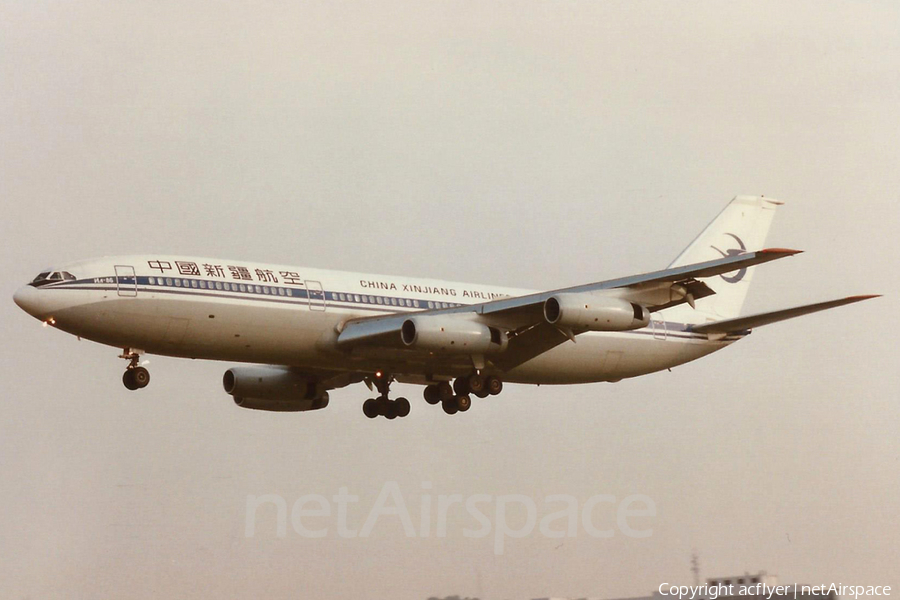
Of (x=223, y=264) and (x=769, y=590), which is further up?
(x=223, y=264)

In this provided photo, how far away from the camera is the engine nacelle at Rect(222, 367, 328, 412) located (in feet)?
160

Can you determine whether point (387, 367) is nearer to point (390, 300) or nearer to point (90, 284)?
point (390, 300)

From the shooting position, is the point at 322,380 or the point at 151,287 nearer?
the point at 151,287

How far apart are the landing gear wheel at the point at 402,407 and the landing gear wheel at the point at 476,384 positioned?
11.7 ft

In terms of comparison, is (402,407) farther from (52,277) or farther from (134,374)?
(52,277)

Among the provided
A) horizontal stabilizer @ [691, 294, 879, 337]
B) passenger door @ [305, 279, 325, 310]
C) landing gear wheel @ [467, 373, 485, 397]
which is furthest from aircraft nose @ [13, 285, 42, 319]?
horizontal stabilizer @ [691, 294, 879, 337]

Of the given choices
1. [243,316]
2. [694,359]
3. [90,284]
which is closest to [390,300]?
[243,316]

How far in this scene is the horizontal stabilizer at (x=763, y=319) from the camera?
43144mm

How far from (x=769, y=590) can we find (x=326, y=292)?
1815 cm

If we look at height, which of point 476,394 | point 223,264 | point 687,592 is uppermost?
point 223,264

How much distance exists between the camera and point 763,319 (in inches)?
1834

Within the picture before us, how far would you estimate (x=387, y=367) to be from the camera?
149 feet

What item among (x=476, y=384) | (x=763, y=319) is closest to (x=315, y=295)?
(x=476, y=384)

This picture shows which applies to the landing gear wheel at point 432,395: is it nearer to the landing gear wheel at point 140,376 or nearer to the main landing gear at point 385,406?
the main landing gear at point 385,406
